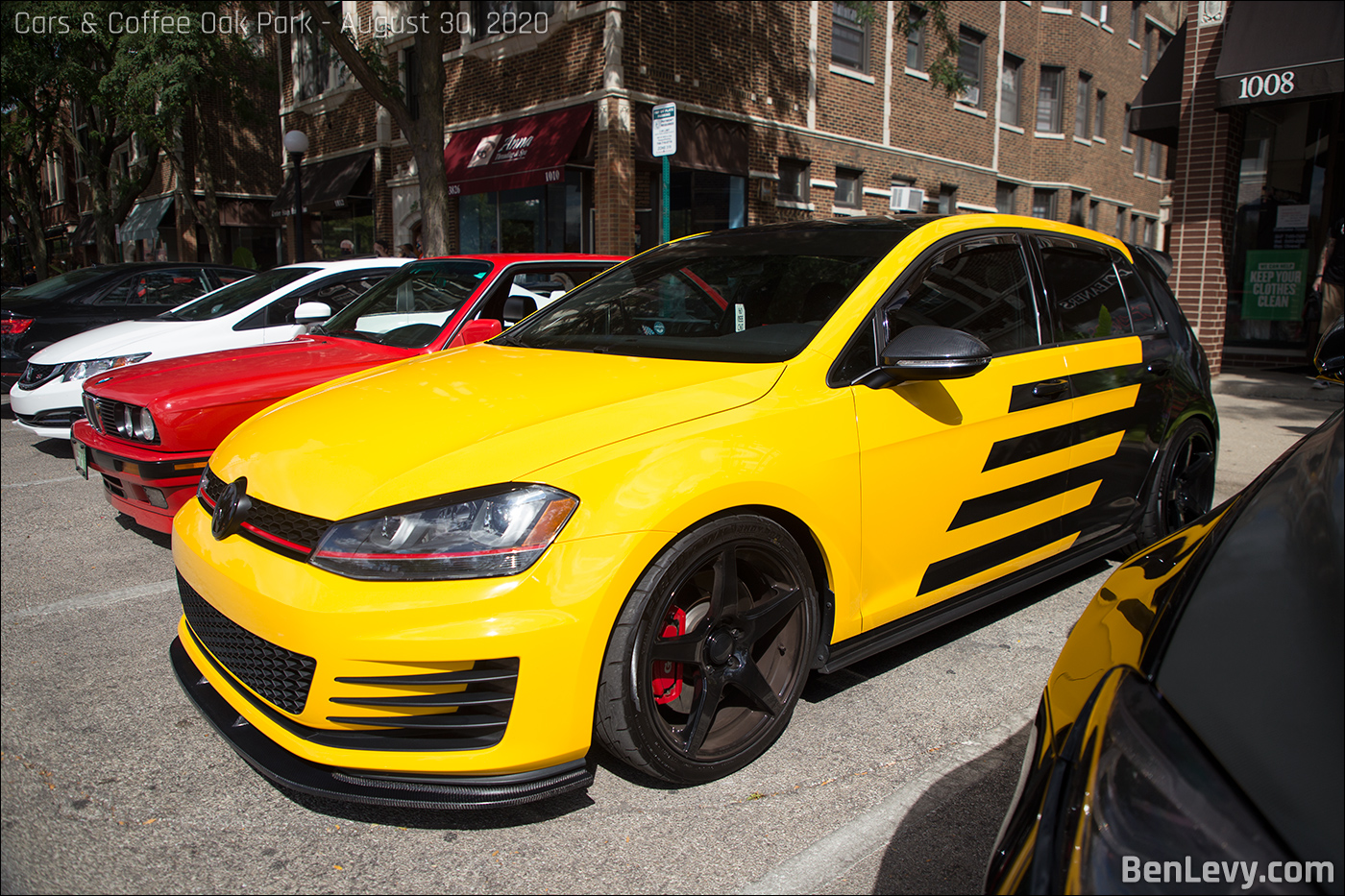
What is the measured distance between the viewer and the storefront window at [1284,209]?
38.3 feet

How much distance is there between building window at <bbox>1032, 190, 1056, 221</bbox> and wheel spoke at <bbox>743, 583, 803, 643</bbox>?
26269 millimetres

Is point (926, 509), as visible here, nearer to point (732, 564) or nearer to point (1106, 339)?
point (732, 564)

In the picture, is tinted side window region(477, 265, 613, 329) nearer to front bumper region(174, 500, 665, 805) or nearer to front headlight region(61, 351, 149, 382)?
front headlight region(61, 351, 149, 382)

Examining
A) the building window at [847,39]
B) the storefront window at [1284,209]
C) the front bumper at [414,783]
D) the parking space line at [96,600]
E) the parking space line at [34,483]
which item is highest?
the building window at [847,39]

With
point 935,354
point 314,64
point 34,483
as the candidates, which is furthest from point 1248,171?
point 314,64

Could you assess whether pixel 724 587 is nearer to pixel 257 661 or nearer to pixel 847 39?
pixel 257 661

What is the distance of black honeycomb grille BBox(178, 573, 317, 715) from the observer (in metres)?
2.22

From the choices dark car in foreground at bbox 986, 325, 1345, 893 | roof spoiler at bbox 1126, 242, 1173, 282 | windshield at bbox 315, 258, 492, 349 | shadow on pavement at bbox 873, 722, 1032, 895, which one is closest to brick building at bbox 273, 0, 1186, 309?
roof spoiler at bbox 1126, 242, 1173, 282

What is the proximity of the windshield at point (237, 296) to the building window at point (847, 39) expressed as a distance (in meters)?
14.3

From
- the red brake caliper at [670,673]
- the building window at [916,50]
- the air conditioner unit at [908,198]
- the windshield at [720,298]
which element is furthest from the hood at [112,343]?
the building window at [916,50]

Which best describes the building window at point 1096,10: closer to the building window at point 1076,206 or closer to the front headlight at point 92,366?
the building window at point 1076,206

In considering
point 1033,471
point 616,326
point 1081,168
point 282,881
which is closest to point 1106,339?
point 1033,471

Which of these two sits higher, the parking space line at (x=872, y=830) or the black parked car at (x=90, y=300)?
the black parked car at (x=90, y=300)

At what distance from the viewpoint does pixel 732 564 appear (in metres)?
2.50
